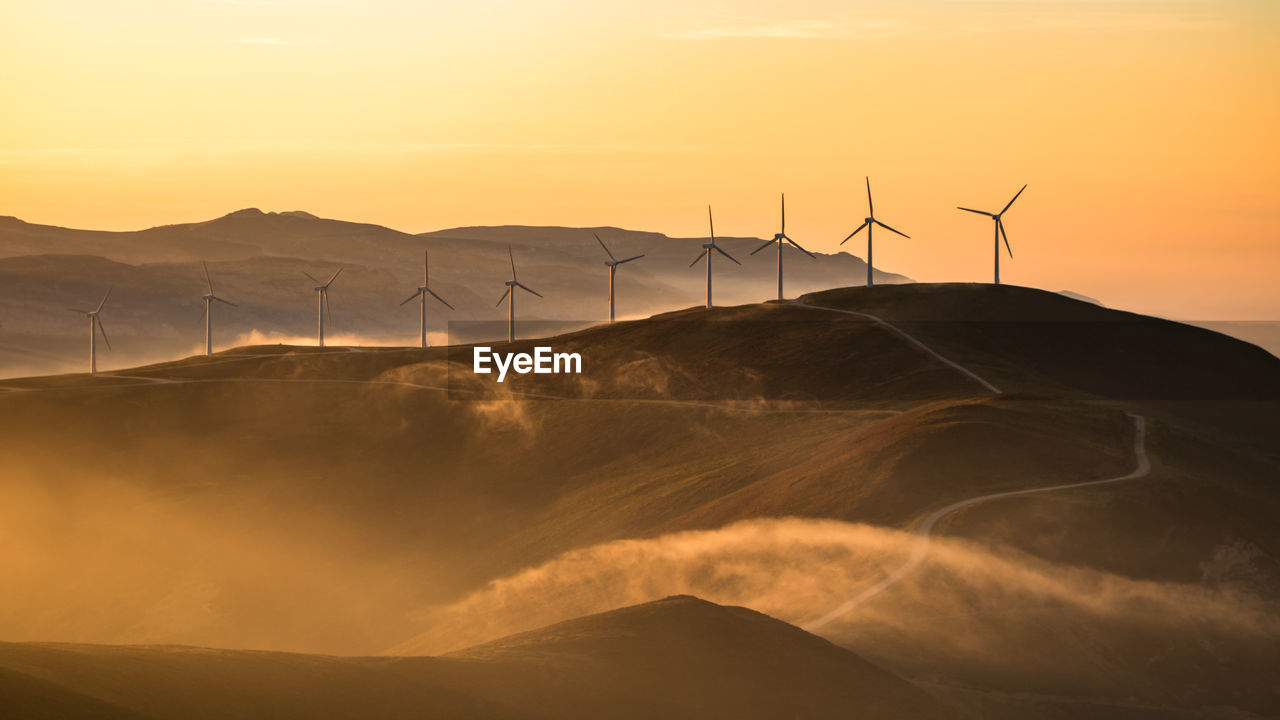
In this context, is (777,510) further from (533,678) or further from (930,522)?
(533,678)

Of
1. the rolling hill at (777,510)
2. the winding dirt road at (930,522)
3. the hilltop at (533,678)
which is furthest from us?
the winding dirt road at (930,522)

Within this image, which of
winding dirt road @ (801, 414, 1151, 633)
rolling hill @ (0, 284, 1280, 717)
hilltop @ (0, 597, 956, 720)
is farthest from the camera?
winding dirt road @ (801, 414, 1151, 633)

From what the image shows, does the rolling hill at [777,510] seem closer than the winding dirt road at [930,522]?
Yes

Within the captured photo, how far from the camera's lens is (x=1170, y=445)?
96500 millimetres

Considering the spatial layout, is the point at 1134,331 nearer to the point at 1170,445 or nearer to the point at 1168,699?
the point at 1170,445

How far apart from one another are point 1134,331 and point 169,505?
145241mm

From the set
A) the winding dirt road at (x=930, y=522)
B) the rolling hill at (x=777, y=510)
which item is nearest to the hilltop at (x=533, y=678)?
the rolling hill at (x=777, y=510)

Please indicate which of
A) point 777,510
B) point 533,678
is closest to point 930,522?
point 777,510

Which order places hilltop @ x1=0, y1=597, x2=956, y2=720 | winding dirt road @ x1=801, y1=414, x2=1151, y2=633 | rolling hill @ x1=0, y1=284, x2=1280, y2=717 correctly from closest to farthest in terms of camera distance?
1. hilltop @ x1=0, y1=597, x2=956, y2=720
2. rolling hill @ x1=0, y1=284, x2=1280, y2=717
3. winding dirt road @ x1=801, y1=414, x2=1151, y2=633

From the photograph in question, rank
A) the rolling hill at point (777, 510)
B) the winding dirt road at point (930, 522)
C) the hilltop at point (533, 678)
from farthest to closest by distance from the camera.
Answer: the winding dirt road at point (930, 522)
the rolling hill at point (777, 510)
the hilltop at point (533, 678)

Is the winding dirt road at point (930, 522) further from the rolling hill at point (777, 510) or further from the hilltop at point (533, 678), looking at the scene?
the hilltop at point (533, 678)

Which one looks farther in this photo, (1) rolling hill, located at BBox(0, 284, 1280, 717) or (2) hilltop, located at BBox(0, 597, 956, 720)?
(1) rolling hill, located at BBox(0, 284, 1280, 717)

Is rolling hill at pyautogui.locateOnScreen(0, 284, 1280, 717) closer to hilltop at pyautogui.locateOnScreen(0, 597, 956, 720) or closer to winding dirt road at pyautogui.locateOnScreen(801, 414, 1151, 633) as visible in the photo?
winding dirt road at pyautogui.locateOnScreen(801, 414, 1151, 633)

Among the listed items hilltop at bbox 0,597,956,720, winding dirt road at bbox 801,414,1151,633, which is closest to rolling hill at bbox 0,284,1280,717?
winding dirt road at bbox 801,414,1151,633
